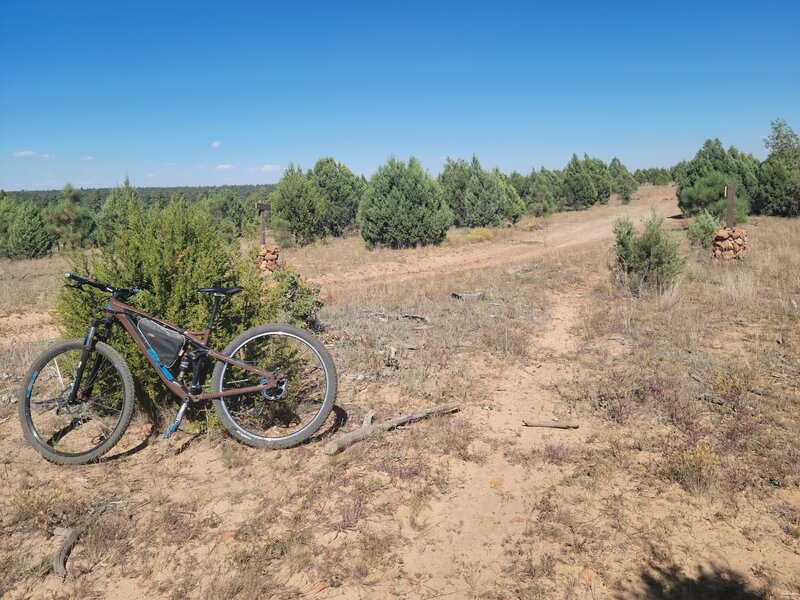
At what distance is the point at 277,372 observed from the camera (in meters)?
3.61

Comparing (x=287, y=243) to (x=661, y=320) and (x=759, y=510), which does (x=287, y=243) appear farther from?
(x=759, y=510)

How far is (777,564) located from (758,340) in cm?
438

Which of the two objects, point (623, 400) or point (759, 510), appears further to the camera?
point (623, 400)

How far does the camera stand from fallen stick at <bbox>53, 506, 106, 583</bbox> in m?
2.50

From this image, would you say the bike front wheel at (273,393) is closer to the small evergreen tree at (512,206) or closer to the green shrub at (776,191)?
the green shrub at (776,191)

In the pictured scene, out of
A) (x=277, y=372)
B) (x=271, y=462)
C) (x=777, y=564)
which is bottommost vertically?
(x=777, y=564)

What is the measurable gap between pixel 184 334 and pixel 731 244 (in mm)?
12008

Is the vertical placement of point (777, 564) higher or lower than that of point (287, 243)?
lower

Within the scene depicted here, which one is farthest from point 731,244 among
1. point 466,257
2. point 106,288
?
point 106,288

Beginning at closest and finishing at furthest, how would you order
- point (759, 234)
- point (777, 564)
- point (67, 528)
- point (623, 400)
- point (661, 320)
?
point (777, 564) → point (67, 528) → point (623, 400) → point (661, 320) → point (759, 234)

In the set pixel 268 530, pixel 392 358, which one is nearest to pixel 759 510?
pixel 268 530

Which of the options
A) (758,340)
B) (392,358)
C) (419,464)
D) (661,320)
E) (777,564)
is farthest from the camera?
(661,320)

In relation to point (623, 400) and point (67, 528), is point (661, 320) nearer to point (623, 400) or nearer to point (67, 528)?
point (623, 400)

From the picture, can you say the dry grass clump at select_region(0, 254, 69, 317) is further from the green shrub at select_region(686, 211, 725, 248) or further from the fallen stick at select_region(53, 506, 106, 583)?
the green shrub at select_region(686, 211, 725, 248)
